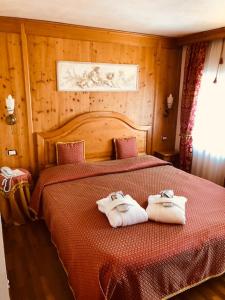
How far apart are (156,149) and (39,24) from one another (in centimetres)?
256

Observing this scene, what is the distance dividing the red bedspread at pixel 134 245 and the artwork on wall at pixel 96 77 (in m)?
1.46

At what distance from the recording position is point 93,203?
238 centimetres

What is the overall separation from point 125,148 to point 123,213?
1777mm

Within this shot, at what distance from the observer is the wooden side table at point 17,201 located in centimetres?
289

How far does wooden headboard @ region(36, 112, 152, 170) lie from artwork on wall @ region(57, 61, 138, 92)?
387 millimetres

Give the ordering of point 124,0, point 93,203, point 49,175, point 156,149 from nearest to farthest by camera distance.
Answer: point 124,0 → point 93,203 → point 49,175 → point 156,149

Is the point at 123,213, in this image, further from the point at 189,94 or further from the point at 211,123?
the point at 189,94

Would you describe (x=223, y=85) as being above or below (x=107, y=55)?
below

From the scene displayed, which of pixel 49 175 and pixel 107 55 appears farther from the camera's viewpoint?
pixel 107 55

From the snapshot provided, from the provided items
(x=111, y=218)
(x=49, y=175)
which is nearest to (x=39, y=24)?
(x=49, y=175)

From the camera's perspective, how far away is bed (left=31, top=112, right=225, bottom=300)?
5.38 feet

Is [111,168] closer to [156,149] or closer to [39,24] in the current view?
[156,149]

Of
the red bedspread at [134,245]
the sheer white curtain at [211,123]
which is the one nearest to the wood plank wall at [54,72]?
the sheer white curtain at [211,123]

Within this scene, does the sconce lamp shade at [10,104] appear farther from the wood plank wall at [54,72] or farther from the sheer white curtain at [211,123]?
the sheer white curtain at [211,123]
